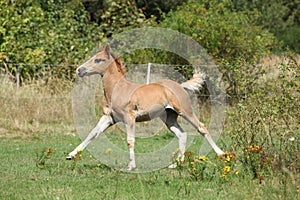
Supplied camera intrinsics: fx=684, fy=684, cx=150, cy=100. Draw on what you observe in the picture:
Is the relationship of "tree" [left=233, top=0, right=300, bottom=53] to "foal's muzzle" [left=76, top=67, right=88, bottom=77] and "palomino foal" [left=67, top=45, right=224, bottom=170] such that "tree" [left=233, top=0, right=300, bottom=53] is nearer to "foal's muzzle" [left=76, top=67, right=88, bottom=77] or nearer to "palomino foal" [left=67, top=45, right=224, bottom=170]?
"palomino foal" [left=67, top=45, right=224, bottom=170]

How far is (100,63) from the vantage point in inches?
458

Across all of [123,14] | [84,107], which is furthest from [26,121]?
[123,14]

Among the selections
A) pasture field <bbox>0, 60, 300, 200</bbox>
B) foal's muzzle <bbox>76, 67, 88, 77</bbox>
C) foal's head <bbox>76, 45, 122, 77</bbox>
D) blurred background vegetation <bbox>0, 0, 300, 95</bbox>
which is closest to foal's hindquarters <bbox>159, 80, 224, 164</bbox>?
pasture field <bbox>0, 60, 300, 200</bbox>

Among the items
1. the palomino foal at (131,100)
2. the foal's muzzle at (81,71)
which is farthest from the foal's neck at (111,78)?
the foal's muzzle at (81,71)

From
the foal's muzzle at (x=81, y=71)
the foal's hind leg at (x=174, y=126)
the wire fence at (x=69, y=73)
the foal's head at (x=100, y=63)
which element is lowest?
the wire fence at (x=69, y=73)

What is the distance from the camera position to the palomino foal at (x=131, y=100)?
37.0 feet

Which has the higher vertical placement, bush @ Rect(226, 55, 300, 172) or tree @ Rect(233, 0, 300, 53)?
bush @ Rect(226, 55, 300, 172)

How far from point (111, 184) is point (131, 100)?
8.44 ft

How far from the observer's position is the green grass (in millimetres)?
7801

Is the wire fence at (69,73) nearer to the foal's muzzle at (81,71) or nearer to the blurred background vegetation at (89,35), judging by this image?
the blurred background vegetation at (89,35)

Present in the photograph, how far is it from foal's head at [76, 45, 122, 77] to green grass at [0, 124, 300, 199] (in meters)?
1.54

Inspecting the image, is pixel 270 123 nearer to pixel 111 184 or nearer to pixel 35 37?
pixel 111 184

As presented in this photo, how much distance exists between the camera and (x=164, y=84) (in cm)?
1180

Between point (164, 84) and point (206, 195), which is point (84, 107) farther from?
point (206, 195)
